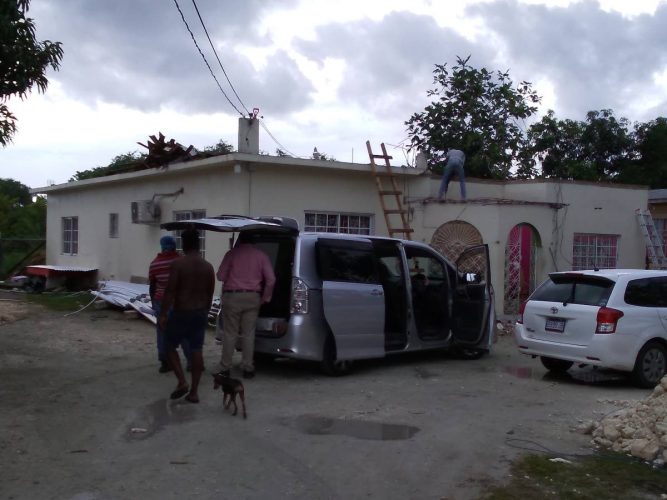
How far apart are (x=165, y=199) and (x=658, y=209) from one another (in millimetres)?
13881

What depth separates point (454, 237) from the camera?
1620 cm

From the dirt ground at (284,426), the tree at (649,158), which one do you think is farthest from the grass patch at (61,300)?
Result: the tree at (649,158)

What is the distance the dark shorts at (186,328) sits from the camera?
306 inches

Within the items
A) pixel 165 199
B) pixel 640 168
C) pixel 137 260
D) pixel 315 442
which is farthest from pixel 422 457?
pixel 640 168

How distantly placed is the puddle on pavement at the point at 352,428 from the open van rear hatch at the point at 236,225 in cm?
239

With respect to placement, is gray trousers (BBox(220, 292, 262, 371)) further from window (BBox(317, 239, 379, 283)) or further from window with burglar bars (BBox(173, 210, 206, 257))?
window with burglar bars (BBox(173, 210, 206, 257))

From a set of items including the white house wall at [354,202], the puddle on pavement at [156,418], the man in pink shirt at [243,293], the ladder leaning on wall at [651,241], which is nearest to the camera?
the puddle on pavement at [156,418]

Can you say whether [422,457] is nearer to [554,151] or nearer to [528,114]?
[528,114]

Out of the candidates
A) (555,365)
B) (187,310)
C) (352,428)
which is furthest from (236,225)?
(555,365)

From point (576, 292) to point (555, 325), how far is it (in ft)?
1.70

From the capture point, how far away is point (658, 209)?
21.3 m

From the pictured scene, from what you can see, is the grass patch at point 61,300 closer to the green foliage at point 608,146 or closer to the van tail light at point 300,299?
the van tail light at point 300,299

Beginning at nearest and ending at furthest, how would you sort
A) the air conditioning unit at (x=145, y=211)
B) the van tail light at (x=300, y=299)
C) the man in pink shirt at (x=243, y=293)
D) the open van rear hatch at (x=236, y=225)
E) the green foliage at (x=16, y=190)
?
the open van rear hatch at (x=236, y=225) < the man in pink shirt at (x=243, y=293) < the van tail light at (x=300, y=299) < the air conditioning unit at (x=145, y=211) < the green foliage at (x=16, y=190)

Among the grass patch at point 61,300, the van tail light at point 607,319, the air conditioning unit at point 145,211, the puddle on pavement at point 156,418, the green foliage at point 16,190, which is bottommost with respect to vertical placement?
the puddle on pavement at point 156,418
